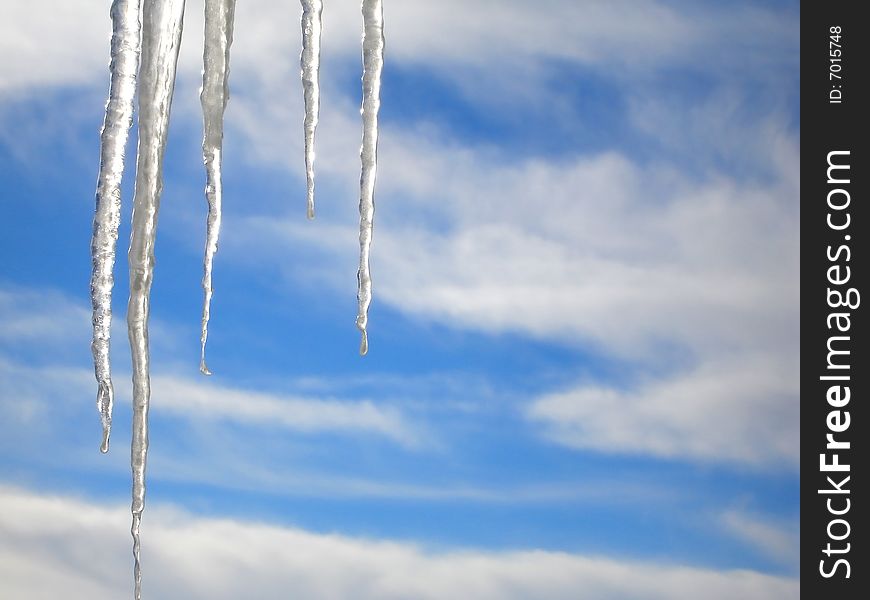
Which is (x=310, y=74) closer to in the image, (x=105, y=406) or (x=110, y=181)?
(x=110, y=181)

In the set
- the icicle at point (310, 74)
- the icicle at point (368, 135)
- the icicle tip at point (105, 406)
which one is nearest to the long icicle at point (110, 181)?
the icicle tip at point (105, 406)

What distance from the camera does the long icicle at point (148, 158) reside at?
8.16 feet

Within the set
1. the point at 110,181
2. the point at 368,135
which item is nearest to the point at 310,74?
the point at 368,135

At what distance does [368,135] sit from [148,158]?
0.74 metres

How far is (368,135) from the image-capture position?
2990 mm

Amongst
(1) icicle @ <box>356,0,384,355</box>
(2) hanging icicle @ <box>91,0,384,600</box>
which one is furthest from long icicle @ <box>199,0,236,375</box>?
(1) icicle @ <box>356,0,384,355</box>

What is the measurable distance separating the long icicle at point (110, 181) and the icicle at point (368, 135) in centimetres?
72

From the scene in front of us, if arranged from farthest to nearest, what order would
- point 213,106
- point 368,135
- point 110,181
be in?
point 368,135, point 213,106, point 110,181

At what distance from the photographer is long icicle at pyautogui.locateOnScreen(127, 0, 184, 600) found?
2.49 m

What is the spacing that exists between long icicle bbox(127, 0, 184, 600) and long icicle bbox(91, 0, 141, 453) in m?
0.03

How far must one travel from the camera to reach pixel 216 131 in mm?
2793
